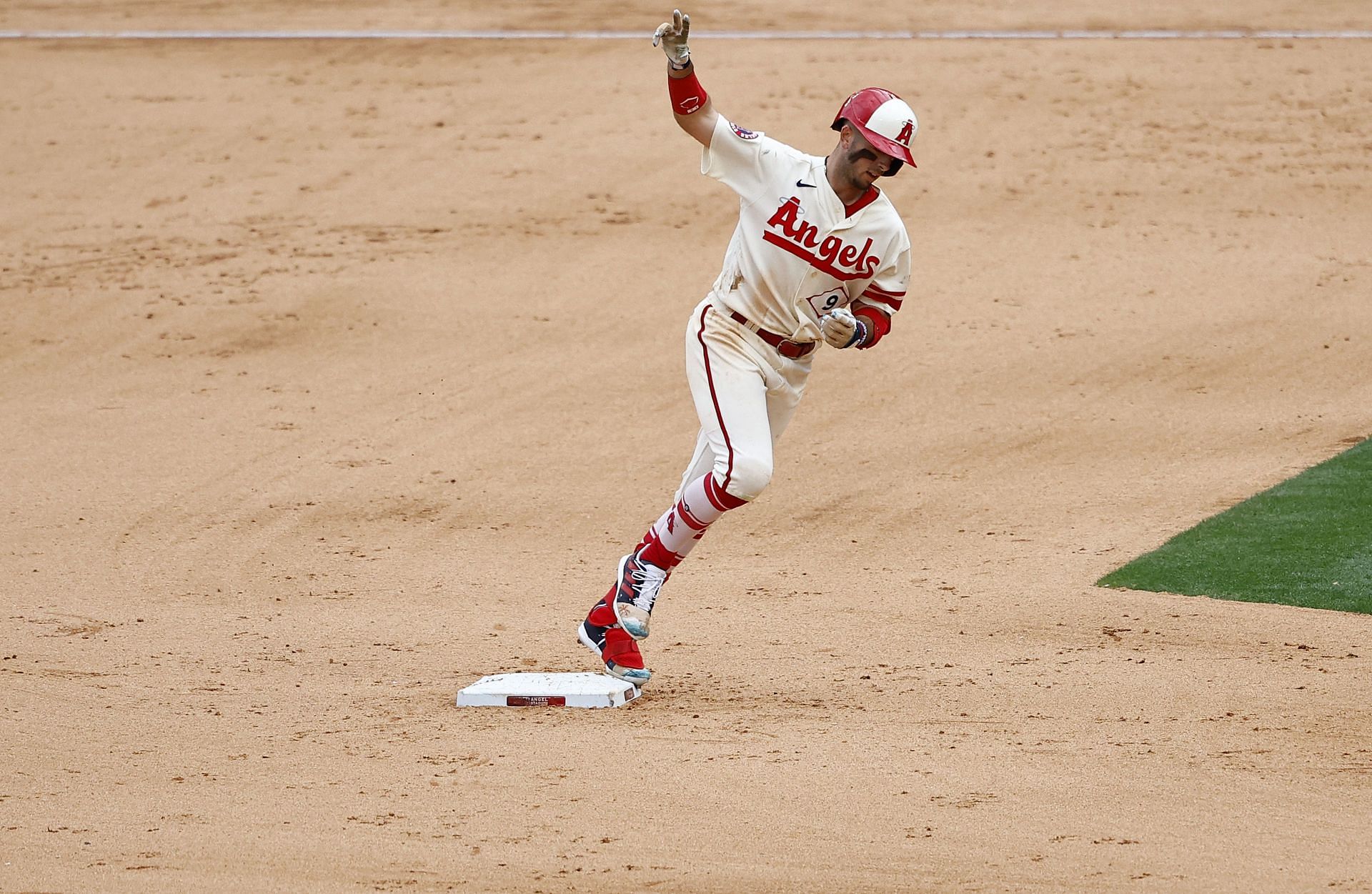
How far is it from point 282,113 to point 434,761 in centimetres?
1333

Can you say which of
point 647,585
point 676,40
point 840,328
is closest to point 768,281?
point 840,328

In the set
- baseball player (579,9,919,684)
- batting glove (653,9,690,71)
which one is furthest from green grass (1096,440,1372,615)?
batting glove (653,9,690,71)

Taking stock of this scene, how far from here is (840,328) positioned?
19.3ft

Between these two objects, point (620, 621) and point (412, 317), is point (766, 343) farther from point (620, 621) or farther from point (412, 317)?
point (412, 317)

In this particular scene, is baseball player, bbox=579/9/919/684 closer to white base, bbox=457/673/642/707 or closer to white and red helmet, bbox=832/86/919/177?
white and red helmet, bbox=832/86/919/177

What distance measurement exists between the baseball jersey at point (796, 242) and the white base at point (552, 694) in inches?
63.8

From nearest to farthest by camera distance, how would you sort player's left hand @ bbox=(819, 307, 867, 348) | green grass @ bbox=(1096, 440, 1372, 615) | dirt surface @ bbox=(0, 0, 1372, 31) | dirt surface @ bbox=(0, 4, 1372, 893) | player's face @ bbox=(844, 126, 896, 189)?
1. dirt surface @ bbox=(0, 4, 1372, 893)
2. player's left hand @ bbox=(819, 307, 867, 348)
3. player's face @ bbox=(844, 126, 896, 189)
4. green grass @ bbox=(1096, 440, 1372, 615)
5. dirt surface @ bbox=(0, 0, 1372, 31)

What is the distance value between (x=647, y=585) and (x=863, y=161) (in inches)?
75.4

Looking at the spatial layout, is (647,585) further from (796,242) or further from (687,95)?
(687,95)

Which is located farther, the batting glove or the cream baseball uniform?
the cream baseball uniform

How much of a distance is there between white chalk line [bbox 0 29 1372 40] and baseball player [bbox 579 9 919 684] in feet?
44.1

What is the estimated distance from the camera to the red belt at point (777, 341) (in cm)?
630

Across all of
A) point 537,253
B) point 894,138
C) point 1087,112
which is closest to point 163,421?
point 537,253

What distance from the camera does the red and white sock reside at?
20.2 ft
